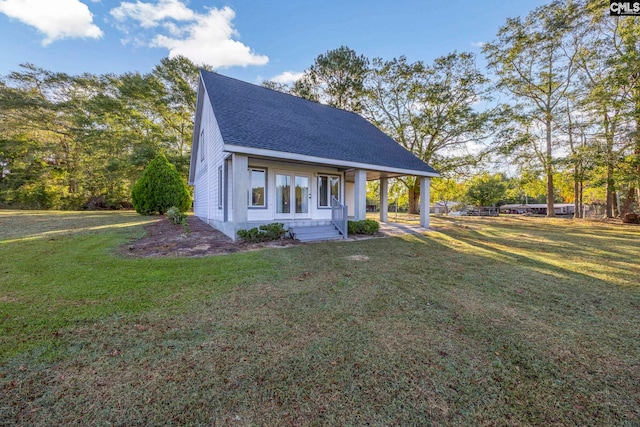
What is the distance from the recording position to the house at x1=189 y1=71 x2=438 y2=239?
7.82 metres

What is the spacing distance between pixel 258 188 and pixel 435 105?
56.8 feet

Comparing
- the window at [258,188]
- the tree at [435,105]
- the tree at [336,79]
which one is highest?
the tree at [336,79]

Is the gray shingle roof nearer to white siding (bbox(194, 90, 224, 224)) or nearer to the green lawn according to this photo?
white siding (bbox(194, 90, 224, 224))

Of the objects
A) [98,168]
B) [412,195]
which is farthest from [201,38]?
[412,195]

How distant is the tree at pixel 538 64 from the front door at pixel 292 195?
16869 mm

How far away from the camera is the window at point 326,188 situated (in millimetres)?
10830

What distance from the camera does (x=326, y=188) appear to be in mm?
11000

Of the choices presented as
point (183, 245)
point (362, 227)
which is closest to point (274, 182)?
point (362, 227)

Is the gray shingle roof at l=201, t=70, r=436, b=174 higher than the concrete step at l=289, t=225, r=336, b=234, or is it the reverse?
the gray shingle roof at l=201, t=70, r=436, b=174

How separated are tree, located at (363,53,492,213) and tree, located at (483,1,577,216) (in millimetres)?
1731

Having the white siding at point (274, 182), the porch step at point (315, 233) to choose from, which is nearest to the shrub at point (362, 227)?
the porch step at point (315, 233)

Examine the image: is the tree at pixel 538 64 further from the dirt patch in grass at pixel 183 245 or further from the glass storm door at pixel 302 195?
the dirt patch in grass at pixel 183 245

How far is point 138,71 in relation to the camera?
2116 centimetres

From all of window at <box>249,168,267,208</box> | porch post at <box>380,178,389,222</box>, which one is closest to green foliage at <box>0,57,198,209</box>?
window at <box>249,168,267,208</box>
